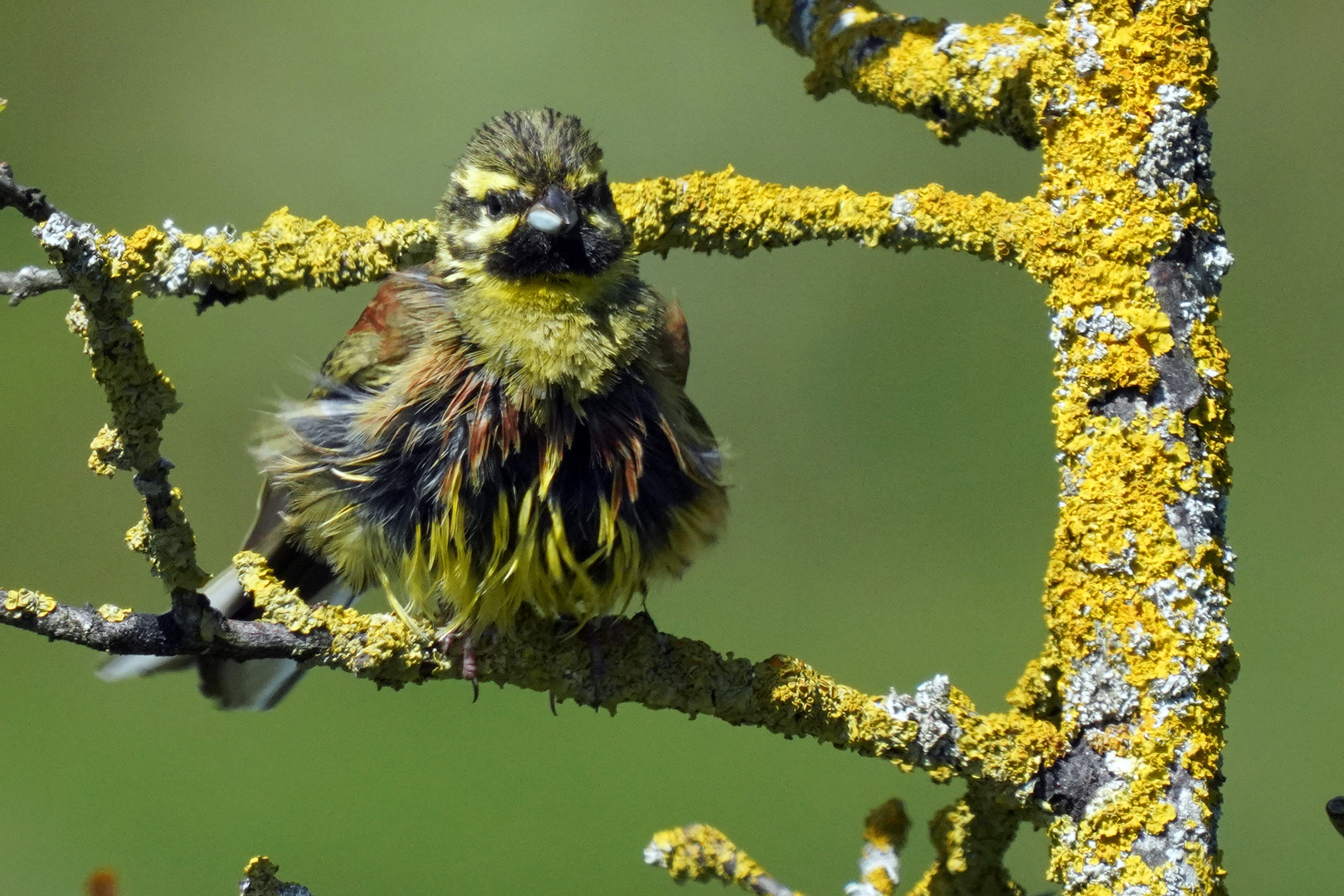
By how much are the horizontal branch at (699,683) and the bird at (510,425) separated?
0.88 feet

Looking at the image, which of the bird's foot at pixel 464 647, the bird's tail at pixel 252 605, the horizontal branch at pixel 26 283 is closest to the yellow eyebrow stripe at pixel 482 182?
the bird's tail at pixel 252 605

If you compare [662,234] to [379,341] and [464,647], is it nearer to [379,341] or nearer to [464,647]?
[379,341]

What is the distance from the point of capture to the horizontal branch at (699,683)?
294 centimetres

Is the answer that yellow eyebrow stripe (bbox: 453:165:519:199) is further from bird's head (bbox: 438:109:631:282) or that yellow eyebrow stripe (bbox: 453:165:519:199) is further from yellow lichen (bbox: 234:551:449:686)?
yellow lichen (bbox: 234:551:449:686)

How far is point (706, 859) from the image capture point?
3.09 metres

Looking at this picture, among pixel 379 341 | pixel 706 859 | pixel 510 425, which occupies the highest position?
pixel 379 341

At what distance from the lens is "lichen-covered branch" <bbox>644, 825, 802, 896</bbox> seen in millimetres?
3072

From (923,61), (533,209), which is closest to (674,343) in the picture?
(533,209)

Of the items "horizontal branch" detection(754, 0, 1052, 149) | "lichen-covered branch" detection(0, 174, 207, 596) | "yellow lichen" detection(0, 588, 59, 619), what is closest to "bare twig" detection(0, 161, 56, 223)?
"lichen-covered branch" detection(0, 174, 207, 596)

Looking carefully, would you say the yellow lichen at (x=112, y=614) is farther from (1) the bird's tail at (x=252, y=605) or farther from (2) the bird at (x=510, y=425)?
(1) the bird's tail at (x=252, y=605)

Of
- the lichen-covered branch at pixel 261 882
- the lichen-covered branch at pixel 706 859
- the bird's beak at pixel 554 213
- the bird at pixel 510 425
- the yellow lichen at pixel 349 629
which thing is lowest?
the lichen-covered branch at pixel 261 882

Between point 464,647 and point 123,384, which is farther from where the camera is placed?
point 464,647

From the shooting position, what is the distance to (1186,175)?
2.98 metres

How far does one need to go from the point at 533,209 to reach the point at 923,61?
911 mm
